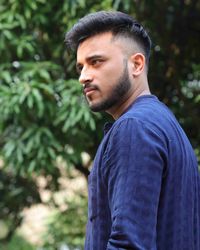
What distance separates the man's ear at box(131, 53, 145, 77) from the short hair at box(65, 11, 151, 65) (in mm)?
66

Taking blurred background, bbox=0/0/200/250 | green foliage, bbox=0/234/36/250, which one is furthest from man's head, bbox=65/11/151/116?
green foliage, bbox=0/234/36/250

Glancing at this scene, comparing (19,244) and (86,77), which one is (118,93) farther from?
(19,244)

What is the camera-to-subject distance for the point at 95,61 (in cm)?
183

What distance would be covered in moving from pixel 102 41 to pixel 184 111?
3.18 m

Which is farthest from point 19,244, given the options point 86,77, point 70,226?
point 86,77

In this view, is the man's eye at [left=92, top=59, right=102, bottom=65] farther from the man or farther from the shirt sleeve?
the shirt sleeve

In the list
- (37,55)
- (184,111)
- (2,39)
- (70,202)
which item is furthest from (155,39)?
(70,202)

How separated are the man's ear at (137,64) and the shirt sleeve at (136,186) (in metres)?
0.28

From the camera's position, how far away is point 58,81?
450 centimetres

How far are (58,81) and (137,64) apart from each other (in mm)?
2680

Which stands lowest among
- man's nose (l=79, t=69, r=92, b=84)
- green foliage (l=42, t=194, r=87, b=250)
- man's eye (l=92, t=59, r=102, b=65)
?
green foliage (l=42, t=194, r=87, b=250)

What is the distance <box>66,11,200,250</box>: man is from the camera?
1555 millimetres

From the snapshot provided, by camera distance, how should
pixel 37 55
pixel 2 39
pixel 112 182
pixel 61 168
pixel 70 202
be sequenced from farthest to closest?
pixel 70 202
pixel 61 168
pixel 37 55
pixel 2 39
pixel 112 182

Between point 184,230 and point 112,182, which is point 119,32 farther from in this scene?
point 184,230
